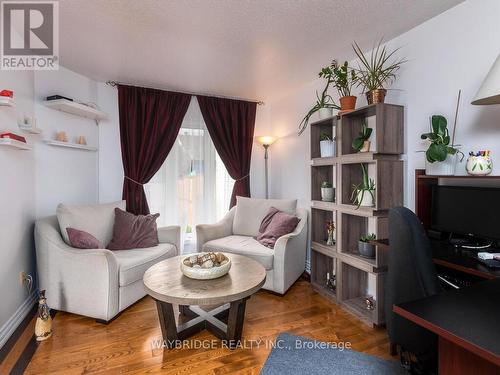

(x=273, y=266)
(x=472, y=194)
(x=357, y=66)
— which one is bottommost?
(x=273, y=266)

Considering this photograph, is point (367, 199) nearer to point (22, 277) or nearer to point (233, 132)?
point (233, 132)

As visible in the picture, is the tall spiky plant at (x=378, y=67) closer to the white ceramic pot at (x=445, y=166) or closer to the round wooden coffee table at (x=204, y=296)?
the white ceramic pot at (x=445, y=166)

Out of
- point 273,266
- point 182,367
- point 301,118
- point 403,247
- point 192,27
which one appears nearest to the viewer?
point 403,247

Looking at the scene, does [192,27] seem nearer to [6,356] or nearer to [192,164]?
[192,164]

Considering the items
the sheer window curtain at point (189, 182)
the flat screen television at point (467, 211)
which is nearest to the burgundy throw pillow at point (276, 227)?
the sheer window curtain at point (189, 182)

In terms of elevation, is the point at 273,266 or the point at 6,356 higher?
the point at 273,266

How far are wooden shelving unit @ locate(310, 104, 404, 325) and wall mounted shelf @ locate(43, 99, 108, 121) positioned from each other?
2.38 metres

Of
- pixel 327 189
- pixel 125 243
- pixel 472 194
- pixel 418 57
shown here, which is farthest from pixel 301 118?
pixel 125 243

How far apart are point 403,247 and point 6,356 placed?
253 cm

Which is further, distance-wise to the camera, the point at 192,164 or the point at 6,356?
the point at 192,164

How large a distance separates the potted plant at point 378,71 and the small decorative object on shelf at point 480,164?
2.60 feet

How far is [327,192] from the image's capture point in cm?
279

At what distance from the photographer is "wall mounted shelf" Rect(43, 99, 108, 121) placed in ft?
8.79

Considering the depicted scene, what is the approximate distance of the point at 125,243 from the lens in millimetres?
2803
